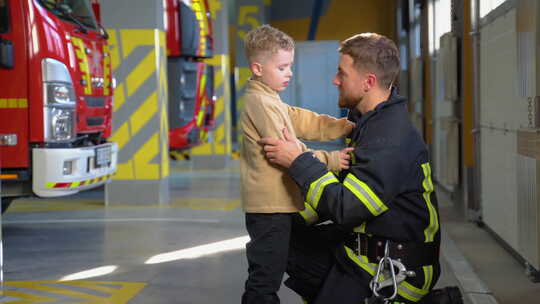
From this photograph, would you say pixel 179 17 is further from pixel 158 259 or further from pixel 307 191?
pixel 307 191

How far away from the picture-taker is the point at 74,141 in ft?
23.4

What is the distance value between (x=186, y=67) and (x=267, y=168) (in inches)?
329

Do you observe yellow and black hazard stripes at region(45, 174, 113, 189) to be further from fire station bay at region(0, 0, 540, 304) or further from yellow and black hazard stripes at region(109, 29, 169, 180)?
yellow and black hazard stripes at region(109, 29, 169, 180)

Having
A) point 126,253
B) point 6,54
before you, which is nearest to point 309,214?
point 126,253

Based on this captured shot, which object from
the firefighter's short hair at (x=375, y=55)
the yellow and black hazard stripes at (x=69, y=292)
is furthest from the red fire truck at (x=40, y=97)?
the firefighter's short hair at (x=375, y=55)

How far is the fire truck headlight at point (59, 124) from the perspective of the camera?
21.6 ft

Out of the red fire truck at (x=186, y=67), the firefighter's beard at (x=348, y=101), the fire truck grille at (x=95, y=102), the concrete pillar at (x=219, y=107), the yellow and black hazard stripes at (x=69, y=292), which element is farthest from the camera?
the concrete pillar at (x=219, y=107)

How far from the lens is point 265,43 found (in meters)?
3.54

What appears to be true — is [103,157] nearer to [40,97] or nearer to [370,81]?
[40,97]

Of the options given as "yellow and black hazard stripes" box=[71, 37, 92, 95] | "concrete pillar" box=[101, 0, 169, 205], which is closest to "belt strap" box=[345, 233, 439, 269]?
"yellow and black hazard stripes" box=[71, 37, 92, 95]

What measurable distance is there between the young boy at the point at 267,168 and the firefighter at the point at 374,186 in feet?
0.85

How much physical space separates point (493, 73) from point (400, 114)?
4.25m

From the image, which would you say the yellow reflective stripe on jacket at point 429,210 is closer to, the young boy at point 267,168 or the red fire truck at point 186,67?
the young boy at point 267,168

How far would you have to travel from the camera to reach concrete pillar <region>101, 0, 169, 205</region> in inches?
392
